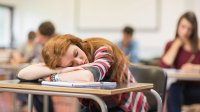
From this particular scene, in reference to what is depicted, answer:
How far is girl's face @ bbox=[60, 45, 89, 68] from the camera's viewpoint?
5.28 feet

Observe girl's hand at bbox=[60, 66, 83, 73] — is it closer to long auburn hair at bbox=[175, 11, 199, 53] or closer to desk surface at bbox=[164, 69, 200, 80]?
desk surface at bbox=[164, 69, 200, 80]

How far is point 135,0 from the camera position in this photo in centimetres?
611

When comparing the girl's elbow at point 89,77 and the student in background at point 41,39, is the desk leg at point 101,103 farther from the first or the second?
the student in background at point 41,39

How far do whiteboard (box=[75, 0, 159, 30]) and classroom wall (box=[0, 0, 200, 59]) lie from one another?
10 cm

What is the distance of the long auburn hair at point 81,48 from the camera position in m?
1.60

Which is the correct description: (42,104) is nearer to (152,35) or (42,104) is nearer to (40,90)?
(40,90)

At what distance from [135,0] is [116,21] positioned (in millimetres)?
484

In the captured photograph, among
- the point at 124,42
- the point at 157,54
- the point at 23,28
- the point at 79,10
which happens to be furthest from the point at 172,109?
the point at 23,28

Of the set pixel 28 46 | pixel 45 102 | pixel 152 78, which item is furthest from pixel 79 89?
pixel 28 46

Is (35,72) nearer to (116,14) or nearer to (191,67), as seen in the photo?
(191,67)

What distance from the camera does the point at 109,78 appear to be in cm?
175

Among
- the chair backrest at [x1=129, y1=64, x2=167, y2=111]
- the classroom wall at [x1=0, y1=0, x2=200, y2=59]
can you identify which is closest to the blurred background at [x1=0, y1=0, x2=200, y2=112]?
the classroom wall at [x1=0, y1=0, x2=200, y2=59]

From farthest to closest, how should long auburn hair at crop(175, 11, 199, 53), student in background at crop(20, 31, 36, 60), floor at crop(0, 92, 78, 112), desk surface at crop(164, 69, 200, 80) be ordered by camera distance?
student in background at crop(20, 31, 36, 60) → floor at crop(0, 92, 78, 112) → long auburn hair at crop(175, 11, 199, 53) → desk surface at crop(164, 69, 200, 80)

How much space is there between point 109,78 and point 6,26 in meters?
5.80
